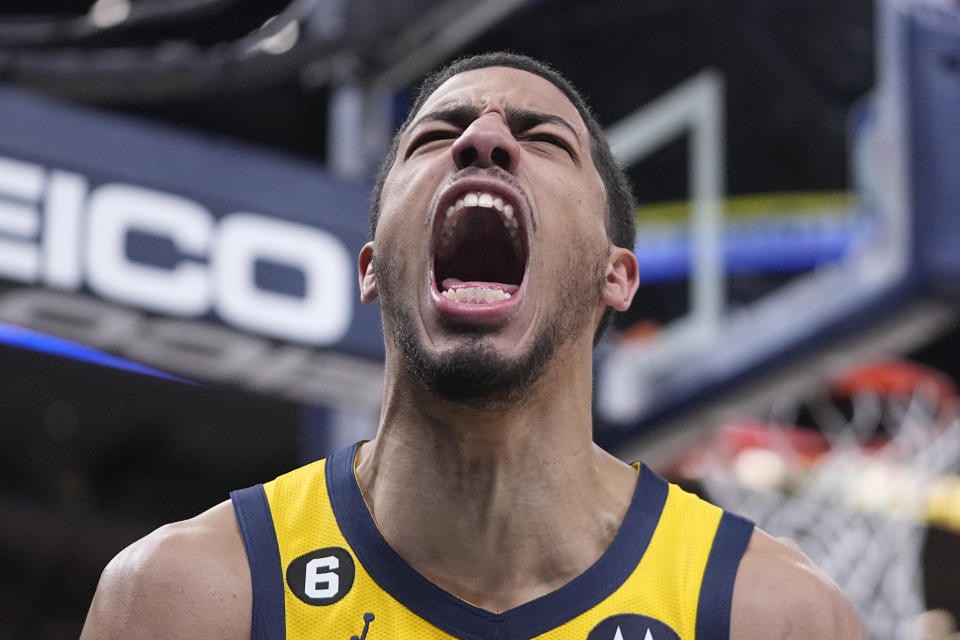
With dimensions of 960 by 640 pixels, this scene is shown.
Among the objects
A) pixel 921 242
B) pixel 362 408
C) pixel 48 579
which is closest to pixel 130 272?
pixel 362 408

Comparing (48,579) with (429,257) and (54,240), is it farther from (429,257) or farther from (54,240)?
(429,257)

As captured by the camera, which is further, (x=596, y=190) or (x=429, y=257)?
(x=596, y=190)

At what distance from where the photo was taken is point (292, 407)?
10.1 meters

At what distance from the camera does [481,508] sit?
207 centimetres

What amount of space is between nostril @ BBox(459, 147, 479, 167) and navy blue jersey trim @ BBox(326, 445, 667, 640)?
0.62 meters

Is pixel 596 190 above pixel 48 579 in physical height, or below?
above

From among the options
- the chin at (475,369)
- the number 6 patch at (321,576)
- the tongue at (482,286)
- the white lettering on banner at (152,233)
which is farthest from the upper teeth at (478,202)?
the white lettering on banner at (152,233)

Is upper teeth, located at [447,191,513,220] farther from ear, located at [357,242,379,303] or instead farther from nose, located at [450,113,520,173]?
ear, located at [357,242,379,303]

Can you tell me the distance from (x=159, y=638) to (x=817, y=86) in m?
9.43

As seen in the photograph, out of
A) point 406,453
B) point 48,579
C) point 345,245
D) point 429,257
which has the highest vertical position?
point 345,245

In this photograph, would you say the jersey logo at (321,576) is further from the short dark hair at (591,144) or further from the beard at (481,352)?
the short dark hair at (591,144)

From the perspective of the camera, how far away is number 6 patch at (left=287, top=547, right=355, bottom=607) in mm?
1963

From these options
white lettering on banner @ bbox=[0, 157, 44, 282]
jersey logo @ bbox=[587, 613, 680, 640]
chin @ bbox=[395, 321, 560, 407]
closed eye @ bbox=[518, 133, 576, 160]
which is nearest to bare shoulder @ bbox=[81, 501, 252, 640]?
chin @ bbox=[395, 321, 560, 407]

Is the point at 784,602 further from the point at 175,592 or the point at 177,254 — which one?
the point at 177,254
